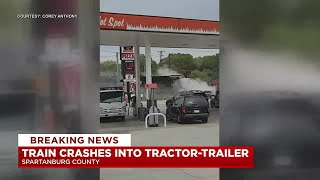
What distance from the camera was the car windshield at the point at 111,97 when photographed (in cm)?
2057

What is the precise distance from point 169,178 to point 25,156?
2729mm

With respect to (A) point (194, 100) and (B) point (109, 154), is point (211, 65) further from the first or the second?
(B) point (109, 154)

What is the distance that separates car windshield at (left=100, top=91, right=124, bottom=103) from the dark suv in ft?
9.99

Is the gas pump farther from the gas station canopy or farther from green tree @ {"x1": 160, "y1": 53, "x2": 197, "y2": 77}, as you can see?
green tree @ {"x1": 160, "y1": 53, "x2": 197, "y2": 77}

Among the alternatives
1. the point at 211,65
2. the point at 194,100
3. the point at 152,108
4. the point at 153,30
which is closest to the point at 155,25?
the point at 153,30

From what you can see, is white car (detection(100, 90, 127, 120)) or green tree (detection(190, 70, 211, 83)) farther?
green tree (detection(190, 70, 211, 83))

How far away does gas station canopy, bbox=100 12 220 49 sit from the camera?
626 inches

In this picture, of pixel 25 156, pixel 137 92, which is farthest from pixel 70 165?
pixel 137 92

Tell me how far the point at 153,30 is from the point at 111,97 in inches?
193

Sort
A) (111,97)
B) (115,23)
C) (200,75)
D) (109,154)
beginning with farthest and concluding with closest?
(200,75), (111,97), (115,23), (109,154)

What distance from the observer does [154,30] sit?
17516 mm

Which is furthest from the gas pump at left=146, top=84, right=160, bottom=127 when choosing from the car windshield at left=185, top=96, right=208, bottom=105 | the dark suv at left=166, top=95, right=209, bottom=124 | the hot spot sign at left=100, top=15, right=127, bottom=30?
the hot spot sign at left=100, top=15, right=127, bottom=30

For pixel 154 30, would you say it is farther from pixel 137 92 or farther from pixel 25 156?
pixel 25 156

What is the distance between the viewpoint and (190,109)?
18578 mm
